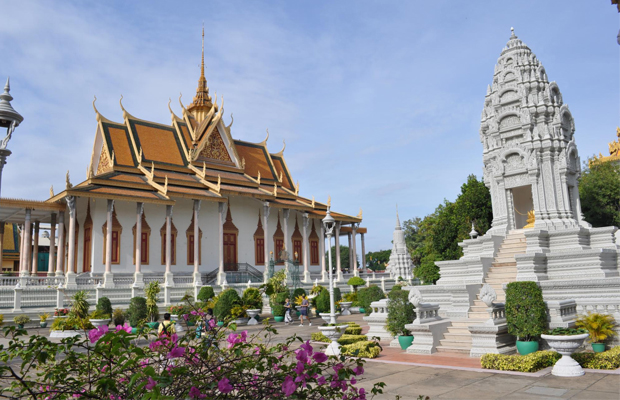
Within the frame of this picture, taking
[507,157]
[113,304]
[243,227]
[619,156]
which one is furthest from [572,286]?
[619,156]

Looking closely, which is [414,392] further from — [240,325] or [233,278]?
[233,278]

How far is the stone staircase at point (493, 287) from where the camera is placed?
10094 mm

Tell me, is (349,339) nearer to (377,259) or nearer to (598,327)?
(598,327)

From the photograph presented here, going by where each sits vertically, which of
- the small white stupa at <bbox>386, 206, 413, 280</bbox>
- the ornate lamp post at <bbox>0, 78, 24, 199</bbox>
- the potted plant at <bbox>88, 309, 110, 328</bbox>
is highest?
the ornate lamp post at <bbox>0, 78, 24, 199</bbox>

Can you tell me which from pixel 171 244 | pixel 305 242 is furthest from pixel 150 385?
pixel 305 242

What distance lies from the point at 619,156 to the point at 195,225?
34.8 metres

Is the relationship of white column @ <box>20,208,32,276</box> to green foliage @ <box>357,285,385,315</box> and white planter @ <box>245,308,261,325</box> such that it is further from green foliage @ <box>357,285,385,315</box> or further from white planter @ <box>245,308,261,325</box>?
green foliage @ <box>357,285,385,315</box>

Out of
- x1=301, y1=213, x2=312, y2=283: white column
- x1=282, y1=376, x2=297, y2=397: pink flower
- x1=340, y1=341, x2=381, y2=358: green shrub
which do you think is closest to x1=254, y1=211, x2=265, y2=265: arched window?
x1=301, y1=213, x2=312, y2=283: white column

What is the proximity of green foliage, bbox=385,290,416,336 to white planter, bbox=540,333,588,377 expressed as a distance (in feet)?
10.9

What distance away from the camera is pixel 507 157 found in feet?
49.7

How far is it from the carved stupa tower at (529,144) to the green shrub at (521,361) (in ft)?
21.6

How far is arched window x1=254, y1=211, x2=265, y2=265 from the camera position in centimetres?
3056

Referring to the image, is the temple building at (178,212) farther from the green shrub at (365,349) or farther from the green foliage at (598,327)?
the green foliage at (598,327)

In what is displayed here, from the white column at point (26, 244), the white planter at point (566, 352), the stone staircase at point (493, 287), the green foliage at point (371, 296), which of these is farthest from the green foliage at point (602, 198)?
the white column at point (26, 244)
